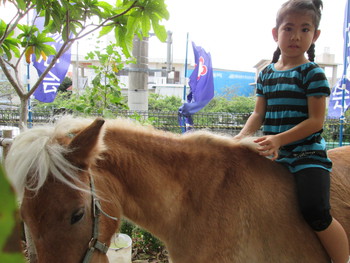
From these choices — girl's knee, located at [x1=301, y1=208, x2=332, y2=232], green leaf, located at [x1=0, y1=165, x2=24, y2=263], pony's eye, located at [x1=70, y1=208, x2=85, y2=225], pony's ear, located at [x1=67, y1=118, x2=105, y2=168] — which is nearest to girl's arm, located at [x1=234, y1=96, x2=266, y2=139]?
girl's knee, located at [x1=301, y1=208, x2=332, y2=232]

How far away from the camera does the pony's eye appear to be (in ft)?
4.67

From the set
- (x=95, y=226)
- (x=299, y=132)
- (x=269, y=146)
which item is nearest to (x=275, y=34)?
(x=299, y=132)

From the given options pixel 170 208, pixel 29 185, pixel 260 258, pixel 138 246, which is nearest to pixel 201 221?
pixel 170 208

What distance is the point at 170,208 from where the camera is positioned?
1770 millimetres

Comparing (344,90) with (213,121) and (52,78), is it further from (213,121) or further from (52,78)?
(52,78)

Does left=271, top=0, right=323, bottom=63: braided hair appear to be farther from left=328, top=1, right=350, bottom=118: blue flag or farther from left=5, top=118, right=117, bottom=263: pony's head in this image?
left=328, top=1, right=350, bottom=118: blue flag

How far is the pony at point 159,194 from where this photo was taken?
1403mm

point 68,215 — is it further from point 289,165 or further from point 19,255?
point 289,165

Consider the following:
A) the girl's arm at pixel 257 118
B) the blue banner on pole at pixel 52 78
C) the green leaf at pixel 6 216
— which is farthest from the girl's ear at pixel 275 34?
the blue banner on pole at pixel 52 78

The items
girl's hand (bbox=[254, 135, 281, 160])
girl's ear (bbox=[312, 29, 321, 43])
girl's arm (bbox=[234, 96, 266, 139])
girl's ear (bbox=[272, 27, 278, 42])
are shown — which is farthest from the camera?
girl's arm (bbox=[234, 96, 266, 139])

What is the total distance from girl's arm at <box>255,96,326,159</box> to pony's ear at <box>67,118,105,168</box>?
44.3 inches

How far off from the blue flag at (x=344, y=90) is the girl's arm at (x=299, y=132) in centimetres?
726

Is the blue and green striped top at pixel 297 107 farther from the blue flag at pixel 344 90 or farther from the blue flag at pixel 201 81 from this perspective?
the blue flag at pixel 344 90

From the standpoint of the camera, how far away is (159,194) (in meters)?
1.75
